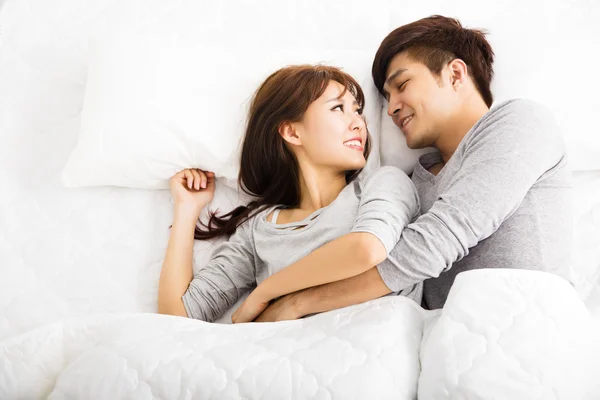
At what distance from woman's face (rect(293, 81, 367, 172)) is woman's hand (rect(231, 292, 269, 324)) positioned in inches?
14.4

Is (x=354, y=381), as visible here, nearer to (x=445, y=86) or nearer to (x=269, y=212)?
(x=269, y=212)

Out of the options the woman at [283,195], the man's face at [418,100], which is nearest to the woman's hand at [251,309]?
the woman at [283,195]

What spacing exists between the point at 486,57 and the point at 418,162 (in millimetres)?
314

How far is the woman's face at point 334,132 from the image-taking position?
121 cm

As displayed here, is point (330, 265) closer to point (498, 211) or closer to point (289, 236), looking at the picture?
point (289, 236)

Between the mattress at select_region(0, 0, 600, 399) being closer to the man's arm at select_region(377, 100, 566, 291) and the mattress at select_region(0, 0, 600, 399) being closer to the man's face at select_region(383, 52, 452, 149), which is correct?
the man's arm at select_region(377, 100, 566, 291)

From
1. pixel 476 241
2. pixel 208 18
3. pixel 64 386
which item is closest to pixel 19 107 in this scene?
pixel 208 18

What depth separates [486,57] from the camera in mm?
1304

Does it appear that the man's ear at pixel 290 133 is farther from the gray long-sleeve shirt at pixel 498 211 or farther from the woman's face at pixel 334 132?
the gray long-sleeve shirt at pixel 498 211

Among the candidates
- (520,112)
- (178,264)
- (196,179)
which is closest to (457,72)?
(520,112)

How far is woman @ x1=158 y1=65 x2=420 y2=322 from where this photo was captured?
112 centimetres

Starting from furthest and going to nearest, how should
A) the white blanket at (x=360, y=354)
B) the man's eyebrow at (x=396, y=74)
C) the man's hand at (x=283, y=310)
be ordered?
the man's eyebrow at (x=396, y=74)
the man's hand at (x=283, y=310)
the white blanket at (x=360, y=354)

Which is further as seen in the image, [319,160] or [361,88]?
[361,88]

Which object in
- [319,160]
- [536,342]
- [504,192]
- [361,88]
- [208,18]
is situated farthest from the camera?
[208,18]
